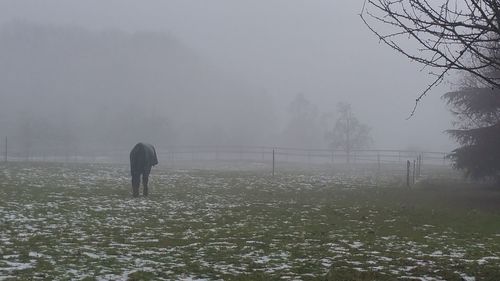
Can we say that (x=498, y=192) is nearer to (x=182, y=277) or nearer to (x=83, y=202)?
(x=83, y=202)

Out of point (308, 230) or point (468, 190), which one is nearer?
point (308, 230)

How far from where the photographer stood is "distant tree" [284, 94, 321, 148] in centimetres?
7769

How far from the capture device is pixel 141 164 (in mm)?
16656

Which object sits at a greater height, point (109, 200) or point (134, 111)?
point (134, 111)

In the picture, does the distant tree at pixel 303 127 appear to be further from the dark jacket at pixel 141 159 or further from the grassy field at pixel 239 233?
the dark jacket at pixel 141 159

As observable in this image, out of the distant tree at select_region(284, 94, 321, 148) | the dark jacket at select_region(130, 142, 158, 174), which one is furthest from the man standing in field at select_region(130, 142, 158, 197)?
the distant tree at select_region(284, 94, 321, 148)

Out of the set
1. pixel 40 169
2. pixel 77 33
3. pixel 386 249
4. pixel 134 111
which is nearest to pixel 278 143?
pixel 134 111

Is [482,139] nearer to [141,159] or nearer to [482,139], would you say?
[482,139]

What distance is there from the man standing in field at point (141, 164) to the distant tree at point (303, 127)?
61658mm

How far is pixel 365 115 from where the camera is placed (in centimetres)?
15900

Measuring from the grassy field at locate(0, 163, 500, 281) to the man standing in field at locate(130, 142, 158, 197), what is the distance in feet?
1.72

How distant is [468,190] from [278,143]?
65812mm

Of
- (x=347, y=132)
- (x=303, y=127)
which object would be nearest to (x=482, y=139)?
(x=347, y=132)

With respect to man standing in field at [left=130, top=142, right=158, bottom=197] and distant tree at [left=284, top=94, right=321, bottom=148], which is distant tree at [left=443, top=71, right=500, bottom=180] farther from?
distant tree at [left=284, top=94, right=321, bottom=148]
